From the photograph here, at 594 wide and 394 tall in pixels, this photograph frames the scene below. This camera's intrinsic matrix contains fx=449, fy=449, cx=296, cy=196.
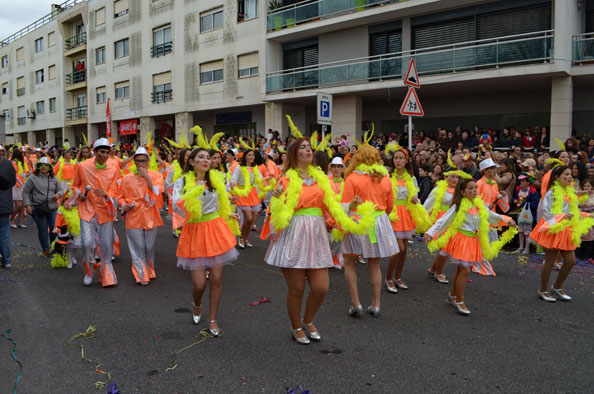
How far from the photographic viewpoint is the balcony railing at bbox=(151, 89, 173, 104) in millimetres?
29453

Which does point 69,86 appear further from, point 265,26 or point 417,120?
point 417,120

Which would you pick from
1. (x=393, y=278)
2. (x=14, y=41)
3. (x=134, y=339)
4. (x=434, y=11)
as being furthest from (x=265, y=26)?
(x=14, y=41)

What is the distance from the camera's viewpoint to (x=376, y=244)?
204 inches

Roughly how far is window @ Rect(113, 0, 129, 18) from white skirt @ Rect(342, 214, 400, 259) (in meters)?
33.6

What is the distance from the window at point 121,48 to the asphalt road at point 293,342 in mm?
29998

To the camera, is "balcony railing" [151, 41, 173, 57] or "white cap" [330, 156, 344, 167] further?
"balcony railing" [151, 41, 173, 57]

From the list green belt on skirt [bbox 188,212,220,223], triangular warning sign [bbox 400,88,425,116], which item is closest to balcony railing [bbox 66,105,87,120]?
triangular warning sign [bbox 400,88,425,116]

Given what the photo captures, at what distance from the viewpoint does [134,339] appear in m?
4.63

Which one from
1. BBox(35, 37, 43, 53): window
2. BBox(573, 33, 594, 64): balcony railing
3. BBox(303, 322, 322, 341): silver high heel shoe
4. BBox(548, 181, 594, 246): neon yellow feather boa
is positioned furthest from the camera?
BBox(35, 37, 43, 53): window

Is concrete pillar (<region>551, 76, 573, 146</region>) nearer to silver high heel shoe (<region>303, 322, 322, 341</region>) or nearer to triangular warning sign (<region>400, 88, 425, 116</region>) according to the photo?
triangular warning sign (<region>400, 88, 425, 116</region>)

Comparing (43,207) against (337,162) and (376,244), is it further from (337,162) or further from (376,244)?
(376,244)

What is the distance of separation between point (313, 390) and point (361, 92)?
1725 cm

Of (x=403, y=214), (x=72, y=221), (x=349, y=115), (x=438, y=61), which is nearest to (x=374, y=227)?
(x=403, y=214)

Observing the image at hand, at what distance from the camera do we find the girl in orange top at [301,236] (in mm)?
4302
